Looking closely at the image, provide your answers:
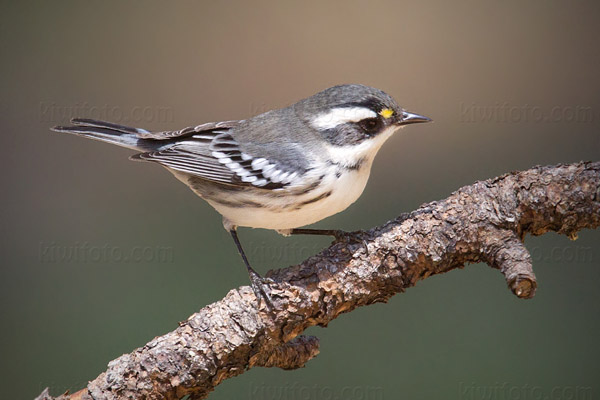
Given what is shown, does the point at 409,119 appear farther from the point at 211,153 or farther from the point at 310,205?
the point at 211,153


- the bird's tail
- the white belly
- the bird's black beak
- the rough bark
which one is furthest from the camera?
the bird's tail

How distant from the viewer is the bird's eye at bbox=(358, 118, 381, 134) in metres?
2.79

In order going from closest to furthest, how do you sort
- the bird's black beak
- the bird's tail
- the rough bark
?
the rough bark < the bird's black beak < the bird's tail

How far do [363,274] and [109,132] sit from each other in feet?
5.29

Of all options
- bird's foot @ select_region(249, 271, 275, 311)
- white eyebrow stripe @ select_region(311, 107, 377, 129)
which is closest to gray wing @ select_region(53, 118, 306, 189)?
white eyebrow stripe @ select_region(311, 107, 377, 129)

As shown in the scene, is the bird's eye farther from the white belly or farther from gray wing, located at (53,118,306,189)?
gray wing, located at (53,118,306,189)

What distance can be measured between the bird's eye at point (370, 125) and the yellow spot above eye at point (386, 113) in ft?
0.11

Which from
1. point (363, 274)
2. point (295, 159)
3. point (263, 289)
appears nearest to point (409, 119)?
point (295, 159)

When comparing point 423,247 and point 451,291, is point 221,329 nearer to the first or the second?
point 423,247

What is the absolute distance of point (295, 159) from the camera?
2.79 metres

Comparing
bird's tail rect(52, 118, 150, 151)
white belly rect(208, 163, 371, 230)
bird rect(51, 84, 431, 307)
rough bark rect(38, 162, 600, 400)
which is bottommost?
rough bark rect(38, 162, 600, 400)

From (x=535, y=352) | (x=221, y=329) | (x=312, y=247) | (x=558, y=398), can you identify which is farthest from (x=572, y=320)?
(x=221, y=329)

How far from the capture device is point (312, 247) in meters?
4.88

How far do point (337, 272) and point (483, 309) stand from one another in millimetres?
2463
